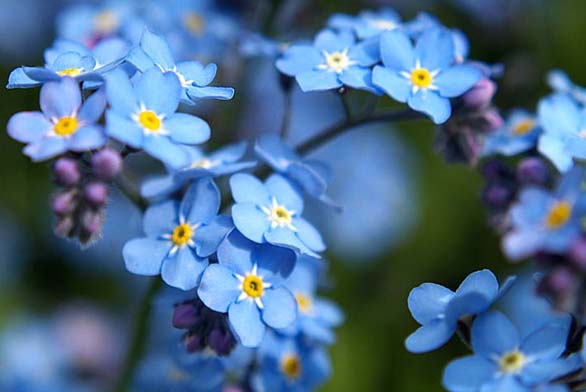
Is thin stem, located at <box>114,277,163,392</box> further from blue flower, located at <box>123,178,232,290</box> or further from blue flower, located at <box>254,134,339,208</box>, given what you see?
blue flower, located at <box>254,134,339,208</box>

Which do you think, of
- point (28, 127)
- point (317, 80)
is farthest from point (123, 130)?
point (317, 80)

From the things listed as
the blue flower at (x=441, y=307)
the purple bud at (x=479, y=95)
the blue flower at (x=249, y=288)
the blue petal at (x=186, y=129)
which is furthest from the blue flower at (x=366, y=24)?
the blue flower at (x=441, y=307)

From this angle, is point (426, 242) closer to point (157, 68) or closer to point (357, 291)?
point (357, 291)

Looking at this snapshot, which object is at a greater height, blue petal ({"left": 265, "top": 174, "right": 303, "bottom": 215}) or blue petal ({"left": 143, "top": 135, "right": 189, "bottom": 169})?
blue petal ({"left": 143, "top": 135, "right": 189, "bottom": 169})

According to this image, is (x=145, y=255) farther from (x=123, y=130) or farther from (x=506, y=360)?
(x=506, y=360)

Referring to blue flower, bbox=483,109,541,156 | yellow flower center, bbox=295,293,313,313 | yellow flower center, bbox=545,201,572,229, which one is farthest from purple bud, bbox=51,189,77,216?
blue flower, bbox=483,109,541,156

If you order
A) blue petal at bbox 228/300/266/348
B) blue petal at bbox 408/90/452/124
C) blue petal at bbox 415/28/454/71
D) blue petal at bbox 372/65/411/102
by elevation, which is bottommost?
blue petal at bbox 228/300/266/348
